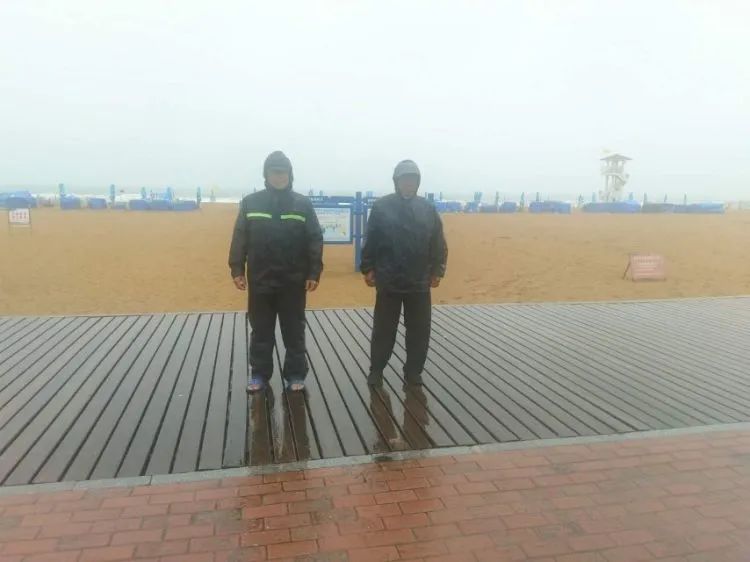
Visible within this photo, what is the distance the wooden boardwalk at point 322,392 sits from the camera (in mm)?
3254

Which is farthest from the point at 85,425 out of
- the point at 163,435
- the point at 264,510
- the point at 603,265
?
the point at 603,265

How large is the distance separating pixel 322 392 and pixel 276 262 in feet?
3.36

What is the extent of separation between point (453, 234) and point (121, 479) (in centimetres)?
2116

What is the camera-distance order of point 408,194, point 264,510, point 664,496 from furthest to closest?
point 408,194, point 664,496, point 264,510

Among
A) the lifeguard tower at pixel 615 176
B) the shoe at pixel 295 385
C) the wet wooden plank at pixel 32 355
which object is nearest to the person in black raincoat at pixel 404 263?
the shoe at pixel 295 385

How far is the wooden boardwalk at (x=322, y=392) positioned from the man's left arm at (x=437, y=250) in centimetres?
90

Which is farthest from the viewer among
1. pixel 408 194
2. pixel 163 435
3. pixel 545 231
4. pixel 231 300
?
pixel 545 231

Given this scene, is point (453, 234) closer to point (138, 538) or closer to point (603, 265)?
point (603, 265)

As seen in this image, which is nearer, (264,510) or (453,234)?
(264,510)

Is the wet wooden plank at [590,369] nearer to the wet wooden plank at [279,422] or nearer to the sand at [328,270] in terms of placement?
the wet wooden plank at [279,422]

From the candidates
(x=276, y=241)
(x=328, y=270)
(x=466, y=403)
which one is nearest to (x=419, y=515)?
(x=466, y=403)

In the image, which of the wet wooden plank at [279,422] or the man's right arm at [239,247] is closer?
the wet wooden plank at [279,422]

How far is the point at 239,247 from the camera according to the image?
3.99 m

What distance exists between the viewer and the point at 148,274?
39.9 ft
